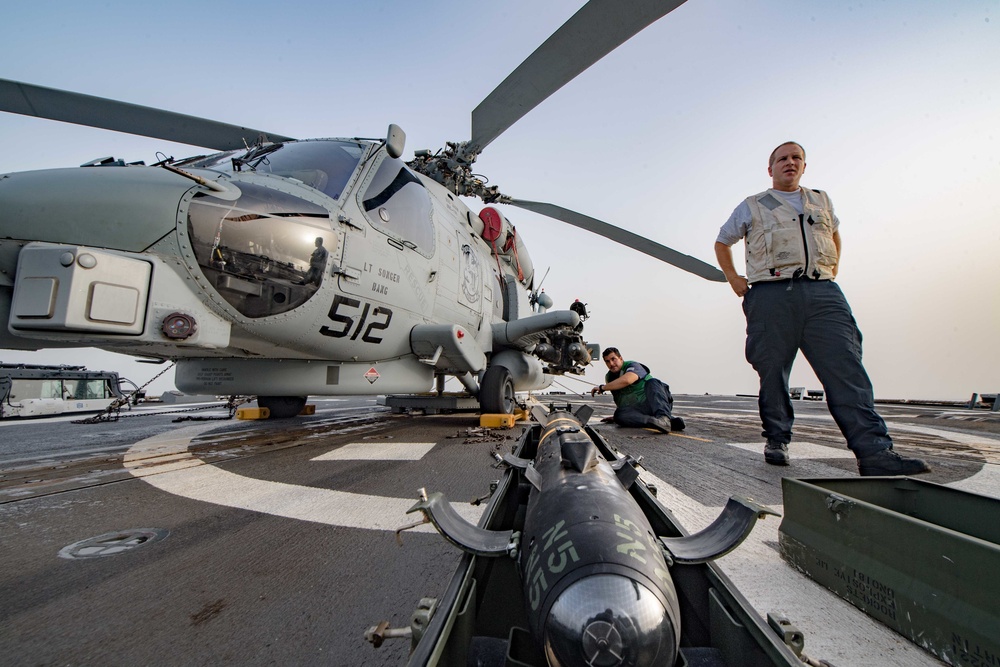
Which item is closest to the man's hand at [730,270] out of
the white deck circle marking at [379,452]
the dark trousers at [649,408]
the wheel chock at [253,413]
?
the dark trousers at [649,408]

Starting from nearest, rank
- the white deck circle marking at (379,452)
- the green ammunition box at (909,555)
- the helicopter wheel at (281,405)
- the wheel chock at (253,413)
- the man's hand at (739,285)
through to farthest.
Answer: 1. the green ammunition box at (909,555)
2. the man's hand at (739,285)
3. the white deck circle marking at (379,452)
4. the wheel chock at (253,413)
5. the helicopter wheel at (281,405)

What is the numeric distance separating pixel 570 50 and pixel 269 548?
4.73m

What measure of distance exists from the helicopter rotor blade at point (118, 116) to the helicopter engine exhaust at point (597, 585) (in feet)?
20.4

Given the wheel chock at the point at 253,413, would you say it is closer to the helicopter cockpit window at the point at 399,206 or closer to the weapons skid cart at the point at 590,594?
the helicopter cockpit window at the point at 399,206

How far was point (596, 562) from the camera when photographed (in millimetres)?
886

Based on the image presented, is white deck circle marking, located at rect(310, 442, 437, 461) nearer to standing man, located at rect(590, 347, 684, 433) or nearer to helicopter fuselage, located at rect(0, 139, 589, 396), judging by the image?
helicopter fuselage, located at rect(0, 139, 589, 396)

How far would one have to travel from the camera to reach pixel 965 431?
5.66 m

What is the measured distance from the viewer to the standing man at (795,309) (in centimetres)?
276

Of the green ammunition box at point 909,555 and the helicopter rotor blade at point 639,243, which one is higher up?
the helicopter rotor blade at point 639,243

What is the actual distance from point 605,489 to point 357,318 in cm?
352

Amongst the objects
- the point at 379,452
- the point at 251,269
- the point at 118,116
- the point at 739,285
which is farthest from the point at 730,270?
the point at 118,116

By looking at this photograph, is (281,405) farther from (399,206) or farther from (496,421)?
(399,206)

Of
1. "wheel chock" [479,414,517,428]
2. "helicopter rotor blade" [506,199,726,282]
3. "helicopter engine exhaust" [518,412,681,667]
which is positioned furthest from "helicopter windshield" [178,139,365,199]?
"helicopter rotor blade" [506,199,726,282]

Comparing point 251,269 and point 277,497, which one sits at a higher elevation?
point 251,269
